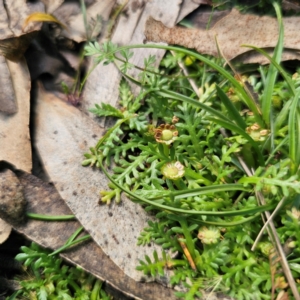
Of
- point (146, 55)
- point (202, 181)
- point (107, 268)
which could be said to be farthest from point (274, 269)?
point (146, 55)

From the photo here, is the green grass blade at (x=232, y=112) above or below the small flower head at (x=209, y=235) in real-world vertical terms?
above

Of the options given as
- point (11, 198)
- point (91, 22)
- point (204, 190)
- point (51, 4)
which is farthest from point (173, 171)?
point (51, 4)

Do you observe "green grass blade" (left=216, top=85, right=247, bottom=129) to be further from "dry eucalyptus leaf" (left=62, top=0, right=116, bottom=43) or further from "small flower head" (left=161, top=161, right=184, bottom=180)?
"dry eucalyptus leaf" (left=62, top=0, right=116, bottom=43)

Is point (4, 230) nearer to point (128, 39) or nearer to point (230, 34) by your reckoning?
point (128, 39)

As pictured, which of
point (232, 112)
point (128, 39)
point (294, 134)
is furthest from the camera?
point (128, 39)

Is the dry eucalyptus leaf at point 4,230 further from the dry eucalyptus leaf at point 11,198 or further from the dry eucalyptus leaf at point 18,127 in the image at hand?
the dry eucalyptus leaf at point 18,127

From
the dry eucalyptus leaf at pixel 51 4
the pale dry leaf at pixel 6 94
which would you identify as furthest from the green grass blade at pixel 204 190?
the dry eucalyptus leaf at pixel 51 4
